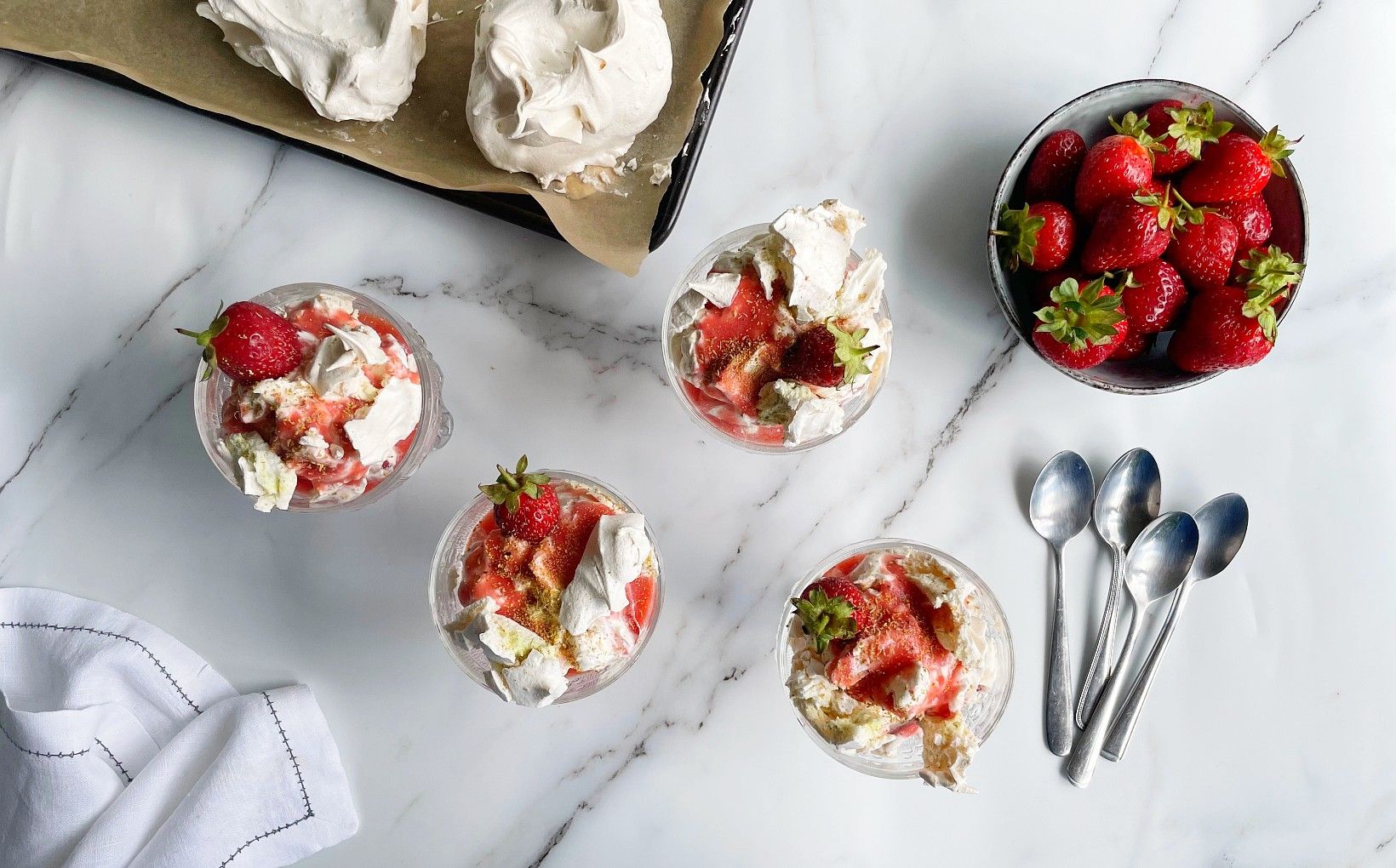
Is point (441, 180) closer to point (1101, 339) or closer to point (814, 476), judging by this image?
point (814, 476)

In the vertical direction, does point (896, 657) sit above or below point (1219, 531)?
below

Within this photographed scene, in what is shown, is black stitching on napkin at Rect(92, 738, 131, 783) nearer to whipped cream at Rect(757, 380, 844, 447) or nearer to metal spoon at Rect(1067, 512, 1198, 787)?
whipped cream at Rect(757, 380, 844, 447)

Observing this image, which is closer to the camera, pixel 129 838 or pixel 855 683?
pixel 855 683

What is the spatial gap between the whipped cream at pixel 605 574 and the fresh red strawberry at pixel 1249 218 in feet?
3.80

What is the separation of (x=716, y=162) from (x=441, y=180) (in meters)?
0.52

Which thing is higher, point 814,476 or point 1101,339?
point 1101,339

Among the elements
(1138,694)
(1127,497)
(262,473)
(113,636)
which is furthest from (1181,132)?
(113,636)

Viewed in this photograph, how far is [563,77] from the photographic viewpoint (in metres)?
1.47

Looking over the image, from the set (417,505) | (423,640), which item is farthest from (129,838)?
(417,505)

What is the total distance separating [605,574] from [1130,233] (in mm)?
1021

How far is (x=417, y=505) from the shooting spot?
1.69m

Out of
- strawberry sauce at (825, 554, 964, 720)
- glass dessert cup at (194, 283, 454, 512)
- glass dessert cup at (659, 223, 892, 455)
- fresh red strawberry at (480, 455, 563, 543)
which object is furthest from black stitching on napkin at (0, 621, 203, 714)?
strawberry sauce at (825, 554, 964, 720)

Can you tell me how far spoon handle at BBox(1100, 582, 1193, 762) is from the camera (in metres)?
1.72

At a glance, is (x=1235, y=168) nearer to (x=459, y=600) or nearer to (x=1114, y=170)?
(x=1114, y=170)
